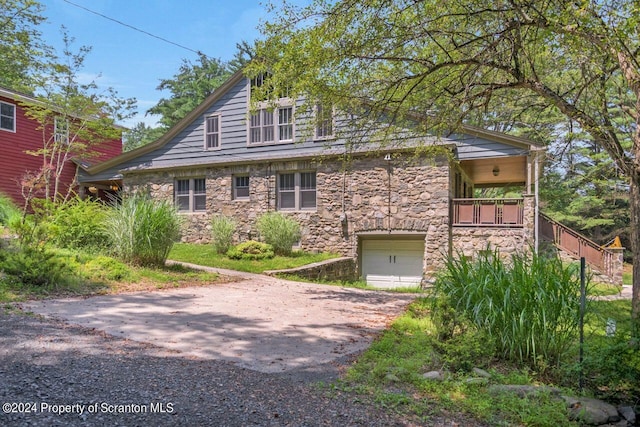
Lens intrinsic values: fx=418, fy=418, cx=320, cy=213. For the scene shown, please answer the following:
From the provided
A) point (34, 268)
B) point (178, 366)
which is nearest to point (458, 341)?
point (178, 366)

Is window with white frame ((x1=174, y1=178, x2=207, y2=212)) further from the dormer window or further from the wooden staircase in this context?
the wooden staircase

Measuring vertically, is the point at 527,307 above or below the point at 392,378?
above

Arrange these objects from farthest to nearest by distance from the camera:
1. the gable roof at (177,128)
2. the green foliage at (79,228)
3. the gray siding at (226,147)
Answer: the gable roof at (177,128) < the gray siding at (226,147) < the green foliage at (79,228)

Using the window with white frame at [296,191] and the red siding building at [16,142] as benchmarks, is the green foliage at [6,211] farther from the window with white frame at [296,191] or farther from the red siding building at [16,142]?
the window with white frame at [296,191]

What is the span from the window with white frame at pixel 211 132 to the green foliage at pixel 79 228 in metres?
6.89

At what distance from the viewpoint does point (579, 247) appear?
45.4 feet

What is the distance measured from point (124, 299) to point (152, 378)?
3796mm

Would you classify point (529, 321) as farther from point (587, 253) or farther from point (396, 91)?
point (587, 253)

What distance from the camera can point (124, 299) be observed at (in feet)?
20.9

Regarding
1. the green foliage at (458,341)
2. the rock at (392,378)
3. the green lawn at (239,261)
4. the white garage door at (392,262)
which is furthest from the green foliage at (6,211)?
the green foliage at (458,341)

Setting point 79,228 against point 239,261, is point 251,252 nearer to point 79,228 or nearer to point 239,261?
point 239,261

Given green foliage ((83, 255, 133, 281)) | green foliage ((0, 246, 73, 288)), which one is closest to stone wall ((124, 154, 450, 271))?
green foliage ((83, 255, 133, 281))

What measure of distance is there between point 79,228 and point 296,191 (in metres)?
7.10

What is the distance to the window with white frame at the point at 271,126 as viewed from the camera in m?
14.8
